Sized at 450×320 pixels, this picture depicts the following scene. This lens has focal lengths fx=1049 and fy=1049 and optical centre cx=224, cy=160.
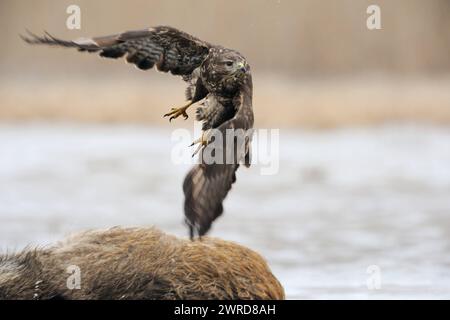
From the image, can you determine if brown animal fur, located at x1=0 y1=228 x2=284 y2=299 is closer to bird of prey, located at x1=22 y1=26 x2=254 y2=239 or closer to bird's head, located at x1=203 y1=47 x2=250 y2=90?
bird of prey, located at x1=22 y1=26 x2=254 y2=239

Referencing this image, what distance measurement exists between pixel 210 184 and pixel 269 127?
8.21 meters

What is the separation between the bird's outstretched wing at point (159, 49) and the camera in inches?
254

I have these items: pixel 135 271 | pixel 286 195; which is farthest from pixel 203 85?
pixel 286 195

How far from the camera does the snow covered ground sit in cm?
1042

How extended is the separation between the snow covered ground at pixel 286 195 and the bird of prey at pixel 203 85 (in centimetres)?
298

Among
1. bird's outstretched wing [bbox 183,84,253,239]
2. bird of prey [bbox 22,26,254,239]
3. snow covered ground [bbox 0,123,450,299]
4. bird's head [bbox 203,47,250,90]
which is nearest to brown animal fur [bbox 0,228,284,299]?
bird of prey [bbox 22,26,254,239]

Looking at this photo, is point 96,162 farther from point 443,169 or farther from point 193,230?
point 193,230

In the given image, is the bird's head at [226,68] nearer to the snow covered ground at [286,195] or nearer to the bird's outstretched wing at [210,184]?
the bird's outstretched wing at [210,184]

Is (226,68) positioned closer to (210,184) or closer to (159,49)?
(159,49)

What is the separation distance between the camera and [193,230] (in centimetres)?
573

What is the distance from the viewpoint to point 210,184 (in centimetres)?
580

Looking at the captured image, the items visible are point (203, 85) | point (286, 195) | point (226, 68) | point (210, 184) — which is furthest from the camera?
point (286, 195)

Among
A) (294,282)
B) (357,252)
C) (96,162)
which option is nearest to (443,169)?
(357,252)
